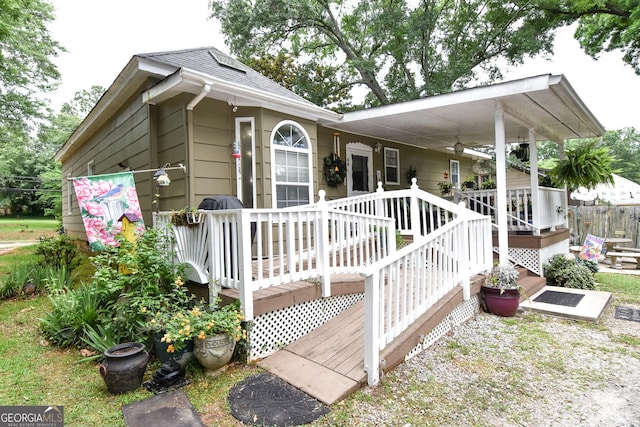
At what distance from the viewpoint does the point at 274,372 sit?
2926 mm

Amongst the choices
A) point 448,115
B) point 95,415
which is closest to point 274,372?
point 95,415

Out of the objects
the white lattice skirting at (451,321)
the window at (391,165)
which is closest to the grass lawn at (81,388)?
the white lattice skirting at (451,321)

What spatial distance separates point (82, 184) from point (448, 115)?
6.03 meters

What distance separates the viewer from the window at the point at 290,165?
17.4ft

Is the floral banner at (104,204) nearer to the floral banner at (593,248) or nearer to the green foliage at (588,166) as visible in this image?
the green foliage at (588,166)

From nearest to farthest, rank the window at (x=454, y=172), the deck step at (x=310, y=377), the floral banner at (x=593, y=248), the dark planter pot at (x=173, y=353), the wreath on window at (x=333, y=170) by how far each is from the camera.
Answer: the deck step at (x=310, y=377), the dark planter pot at (x=173, y=353), the floral banner at (x=593, y=248), the wreath on window at (x=333, y=170), the window at (x=454, y=172)

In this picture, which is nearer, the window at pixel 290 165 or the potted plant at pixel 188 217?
the potted plant at pixel 188 217

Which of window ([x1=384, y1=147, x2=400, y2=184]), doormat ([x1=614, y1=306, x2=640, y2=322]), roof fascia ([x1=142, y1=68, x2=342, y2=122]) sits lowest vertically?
doormat ([x1=614, y1=306, x2=640, y2=322])

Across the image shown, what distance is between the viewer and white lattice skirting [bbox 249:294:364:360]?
10.5 ft

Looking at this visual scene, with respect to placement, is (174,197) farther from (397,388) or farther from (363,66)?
(363,66)

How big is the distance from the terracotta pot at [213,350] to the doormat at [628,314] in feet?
17.1

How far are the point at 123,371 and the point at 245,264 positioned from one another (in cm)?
124

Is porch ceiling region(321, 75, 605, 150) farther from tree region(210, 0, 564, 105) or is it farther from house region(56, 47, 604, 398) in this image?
tree region(210, 0, 564, 105)

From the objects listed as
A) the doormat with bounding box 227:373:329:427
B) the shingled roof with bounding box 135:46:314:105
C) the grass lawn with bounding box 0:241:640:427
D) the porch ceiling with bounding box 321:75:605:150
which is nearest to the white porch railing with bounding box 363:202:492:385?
the grass lawn with bounding box 0:241:640:427
